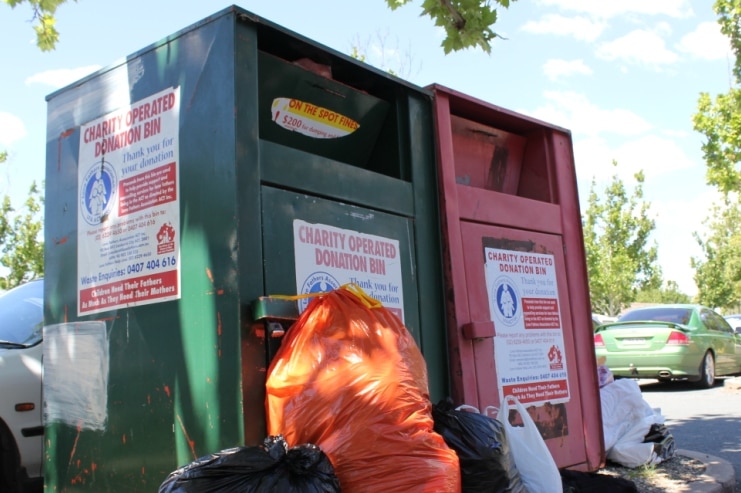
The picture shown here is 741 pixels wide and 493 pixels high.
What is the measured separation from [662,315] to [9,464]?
33.1 ft

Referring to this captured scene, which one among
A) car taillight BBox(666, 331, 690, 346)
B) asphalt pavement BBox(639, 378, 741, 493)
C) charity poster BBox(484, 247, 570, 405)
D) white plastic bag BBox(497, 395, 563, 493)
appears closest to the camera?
white plastic bag BBox(497, 395, 563, 493)

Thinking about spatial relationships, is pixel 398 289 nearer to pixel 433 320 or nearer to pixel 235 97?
pixel 433 320

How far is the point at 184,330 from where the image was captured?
307 centimetres

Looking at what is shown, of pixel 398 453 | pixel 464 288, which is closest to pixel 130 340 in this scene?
pixel 398 453

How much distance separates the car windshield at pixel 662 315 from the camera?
11461mm

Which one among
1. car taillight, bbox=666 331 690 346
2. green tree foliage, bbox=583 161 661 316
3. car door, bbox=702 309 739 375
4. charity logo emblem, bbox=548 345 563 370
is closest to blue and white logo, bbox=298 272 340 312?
charity logo emblem, bbox=548 345 563 370

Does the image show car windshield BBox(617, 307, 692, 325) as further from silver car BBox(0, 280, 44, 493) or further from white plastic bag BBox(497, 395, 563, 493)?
silver car BBox(0, 280, 44, 493)

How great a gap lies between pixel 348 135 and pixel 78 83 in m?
1.41

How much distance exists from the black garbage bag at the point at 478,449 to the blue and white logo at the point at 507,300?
1.19 m

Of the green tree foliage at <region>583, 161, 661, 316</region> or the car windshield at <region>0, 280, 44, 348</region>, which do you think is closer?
the car windshield at <region>0, 280, 44, 348</region>

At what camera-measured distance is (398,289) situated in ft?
12.3

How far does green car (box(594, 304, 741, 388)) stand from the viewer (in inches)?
430

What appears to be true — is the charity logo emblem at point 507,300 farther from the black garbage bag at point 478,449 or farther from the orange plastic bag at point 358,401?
the orange plastic bag at point 358,401

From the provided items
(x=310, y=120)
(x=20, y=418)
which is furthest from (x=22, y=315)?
(x=310, y=120)
